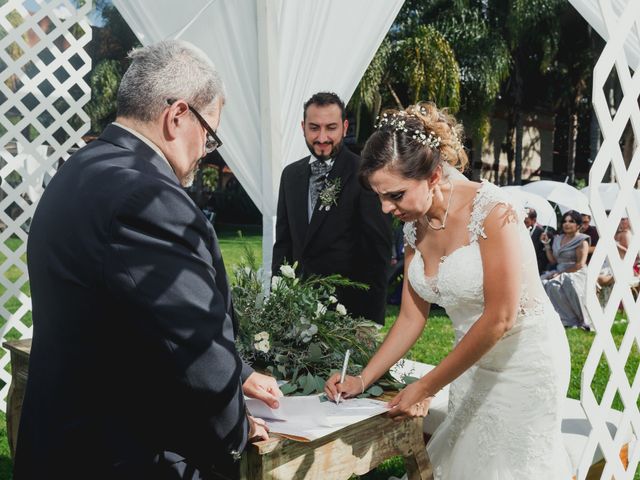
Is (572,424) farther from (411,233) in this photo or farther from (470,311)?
(411,233)

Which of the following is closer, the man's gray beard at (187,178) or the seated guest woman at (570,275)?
the man's gray beard at (187,178)

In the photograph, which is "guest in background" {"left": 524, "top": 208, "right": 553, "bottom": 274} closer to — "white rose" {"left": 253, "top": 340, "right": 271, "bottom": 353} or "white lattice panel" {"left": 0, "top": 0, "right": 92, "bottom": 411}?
"white lattice panel" {"left": 0, "top": 0, "right": 92, "bottom": 411}

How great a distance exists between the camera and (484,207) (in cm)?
237

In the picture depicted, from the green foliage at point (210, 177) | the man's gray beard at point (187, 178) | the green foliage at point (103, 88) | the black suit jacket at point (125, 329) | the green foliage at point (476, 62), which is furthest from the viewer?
the green foliage at point (210, 177)

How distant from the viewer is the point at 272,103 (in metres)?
5.01

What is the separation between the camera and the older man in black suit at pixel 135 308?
140 cm

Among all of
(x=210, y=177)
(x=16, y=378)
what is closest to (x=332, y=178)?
(x=16, y=378)

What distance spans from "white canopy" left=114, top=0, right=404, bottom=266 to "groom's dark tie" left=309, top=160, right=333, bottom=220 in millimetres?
1068

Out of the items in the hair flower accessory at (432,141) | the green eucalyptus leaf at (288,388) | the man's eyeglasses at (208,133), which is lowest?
the green eucalyptus leaf at (288,388)

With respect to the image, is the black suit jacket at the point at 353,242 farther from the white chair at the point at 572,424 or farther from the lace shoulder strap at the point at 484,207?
the lace shoulder strap at the point at 484,207

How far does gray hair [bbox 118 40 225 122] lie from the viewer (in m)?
1.59

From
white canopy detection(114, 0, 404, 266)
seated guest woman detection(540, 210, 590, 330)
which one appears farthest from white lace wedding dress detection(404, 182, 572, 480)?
seated guest woman detection(540, 210, 590, 330)

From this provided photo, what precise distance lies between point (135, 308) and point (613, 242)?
1.75m

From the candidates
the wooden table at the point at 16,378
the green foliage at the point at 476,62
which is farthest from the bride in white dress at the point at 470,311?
the green foliage at the point at 476,62
